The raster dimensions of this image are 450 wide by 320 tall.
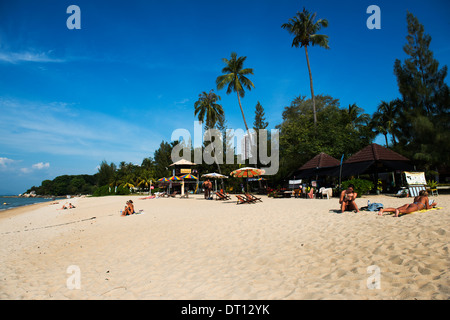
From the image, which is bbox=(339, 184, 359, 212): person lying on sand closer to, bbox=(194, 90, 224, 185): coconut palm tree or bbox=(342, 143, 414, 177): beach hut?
bbox=(342, 143, 414, 177): beach hut

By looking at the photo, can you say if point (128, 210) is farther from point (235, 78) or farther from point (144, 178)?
point (144, 178)

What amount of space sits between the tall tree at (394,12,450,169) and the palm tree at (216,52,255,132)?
16391 millimetres

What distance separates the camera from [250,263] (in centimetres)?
439

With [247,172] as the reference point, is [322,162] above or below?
above

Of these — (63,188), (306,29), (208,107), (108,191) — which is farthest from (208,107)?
(63,188)

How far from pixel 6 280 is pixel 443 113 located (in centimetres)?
2318

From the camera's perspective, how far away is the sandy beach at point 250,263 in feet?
10.8

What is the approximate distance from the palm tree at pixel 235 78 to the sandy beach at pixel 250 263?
25.0m

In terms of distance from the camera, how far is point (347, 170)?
55.7 ft

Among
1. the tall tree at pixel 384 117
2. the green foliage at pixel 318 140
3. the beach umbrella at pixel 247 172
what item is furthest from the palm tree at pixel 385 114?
the beach umbrella at pixel 247 172

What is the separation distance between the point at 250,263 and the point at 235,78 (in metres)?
28.7

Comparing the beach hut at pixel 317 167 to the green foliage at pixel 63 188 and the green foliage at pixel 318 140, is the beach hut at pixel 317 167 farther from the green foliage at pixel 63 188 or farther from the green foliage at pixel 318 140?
the green foliage at pixel 63 188

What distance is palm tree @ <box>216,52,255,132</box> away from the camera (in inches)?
1182
